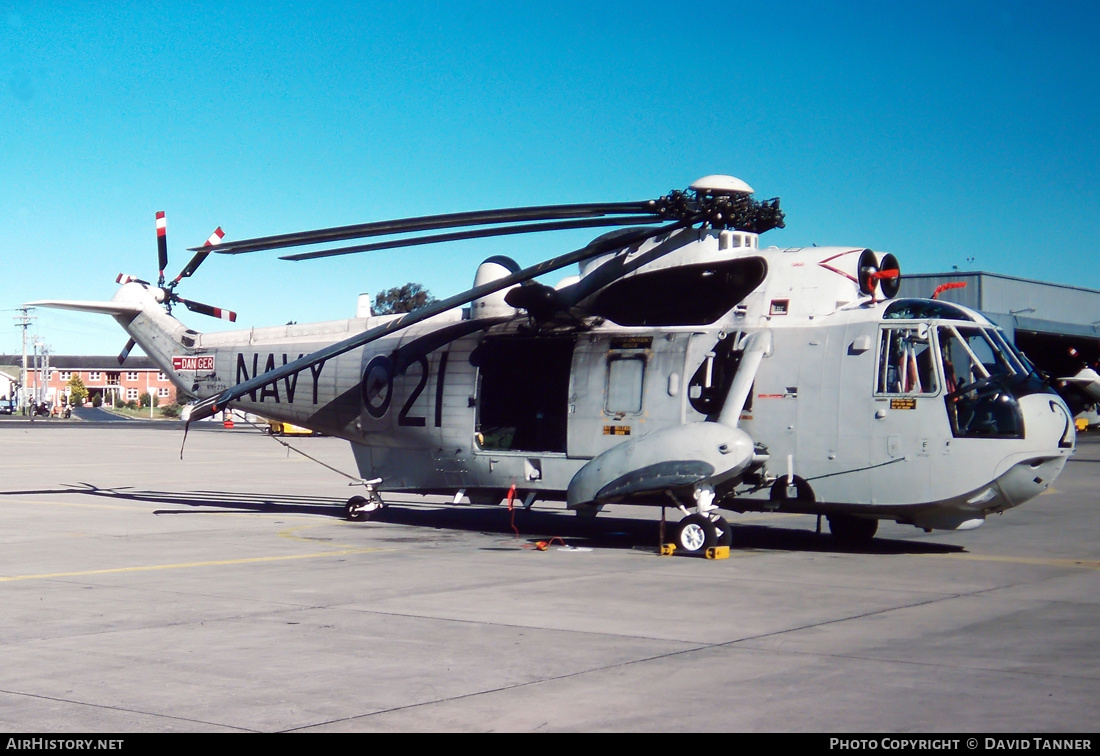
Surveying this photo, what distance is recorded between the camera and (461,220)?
45.9 feet

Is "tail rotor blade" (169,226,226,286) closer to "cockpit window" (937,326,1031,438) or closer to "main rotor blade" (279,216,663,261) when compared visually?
"main rotor blade" (279,216,663,261)

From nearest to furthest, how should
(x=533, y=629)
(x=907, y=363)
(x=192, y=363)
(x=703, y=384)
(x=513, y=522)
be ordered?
(x=533, y=629) < (x=907, y=363) < (x=703, y=384) < (x=513, y=522) < (x=192, y=363)

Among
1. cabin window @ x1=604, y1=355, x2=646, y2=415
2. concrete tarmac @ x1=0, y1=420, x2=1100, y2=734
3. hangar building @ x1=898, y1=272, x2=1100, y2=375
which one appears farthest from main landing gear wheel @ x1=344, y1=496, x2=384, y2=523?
hangar building @ x1=898, y1=272, x2=1100, y2=375

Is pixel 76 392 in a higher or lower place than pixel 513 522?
higher

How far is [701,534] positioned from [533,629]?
5.05m

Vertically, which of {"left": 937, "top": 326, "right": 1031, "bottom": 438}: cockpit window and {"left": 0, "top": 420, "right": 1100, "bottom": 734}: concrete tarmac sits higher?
{"left": 937, "top": 326, "right": 1031, "bottom": 438}: cockpit window

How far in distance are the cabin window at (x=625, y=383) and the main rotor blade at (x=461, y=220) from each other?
2.20 metres

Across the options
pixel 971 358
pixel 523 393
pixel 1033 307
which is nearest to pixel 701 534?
pixel 523 393

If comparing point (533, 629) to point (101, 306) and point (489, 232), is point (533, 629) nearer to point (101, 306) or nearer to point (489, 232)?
point (489, 232)

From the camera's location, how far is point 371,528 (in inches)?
686

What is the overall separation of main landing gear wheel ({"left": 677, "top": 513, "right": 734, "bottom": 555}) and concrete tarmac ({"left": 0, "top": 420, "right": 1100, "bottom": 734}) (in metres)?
0.27

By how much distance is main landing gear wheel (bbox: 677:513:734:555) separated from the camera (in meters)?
13.6

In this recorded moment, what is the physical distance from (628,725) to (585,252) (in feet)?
29.9

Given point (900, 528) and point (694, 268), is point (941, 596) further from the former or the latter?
point (900, 528)
